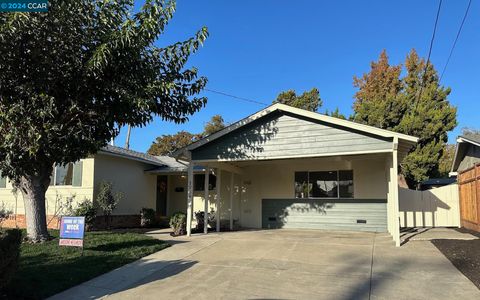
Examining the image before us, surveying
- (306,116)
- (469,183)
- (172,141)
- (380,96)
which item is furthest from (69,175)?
(172,141)

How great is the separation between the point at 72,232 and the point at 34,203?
260 centimetres

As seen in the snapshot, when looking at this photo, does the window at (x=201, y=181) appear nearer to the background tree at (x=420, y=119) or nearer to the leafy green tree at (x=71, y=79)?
the leafy green tree at (x=71, y=79)

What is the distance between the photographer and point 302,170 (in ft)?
53.0

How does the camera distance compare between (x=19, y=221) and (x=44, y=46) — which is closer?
Result: (x=44, y=46)

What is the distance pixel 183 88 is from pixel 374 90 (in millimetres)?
24778

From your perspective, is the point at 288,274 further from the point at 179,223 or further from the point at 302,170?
the point at 302,170

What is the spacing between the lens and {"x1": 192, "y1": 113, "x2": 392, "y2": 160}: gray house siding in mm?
11609

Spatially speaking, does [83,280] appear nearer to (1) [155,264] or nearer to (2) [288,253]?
(1) [155,264]

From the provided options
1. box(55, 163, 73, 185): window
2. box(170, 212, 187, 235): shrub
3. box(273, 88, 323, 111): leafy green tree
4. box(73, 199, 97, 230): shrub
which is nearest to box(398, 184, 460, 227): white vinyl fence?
box(170, 212, 187, 235): shrub

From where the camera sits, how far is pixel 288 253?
9922 millimetres

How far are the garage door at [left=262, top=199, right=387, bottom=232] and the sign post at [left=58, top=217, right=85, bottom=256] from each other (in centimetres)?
885

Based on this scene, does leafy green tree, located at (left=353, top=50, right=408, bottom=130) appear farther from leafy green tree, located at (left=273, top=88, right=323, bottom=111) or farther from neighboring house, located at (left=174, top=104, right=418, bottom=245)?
neighboring house, located at (left=174, top=104, right=418, bottom=245)

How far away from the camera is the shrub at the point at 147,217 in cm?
1756

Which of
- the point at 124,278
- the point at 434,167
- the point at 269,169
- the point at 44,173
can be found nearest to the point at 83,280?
the point at 124,278
